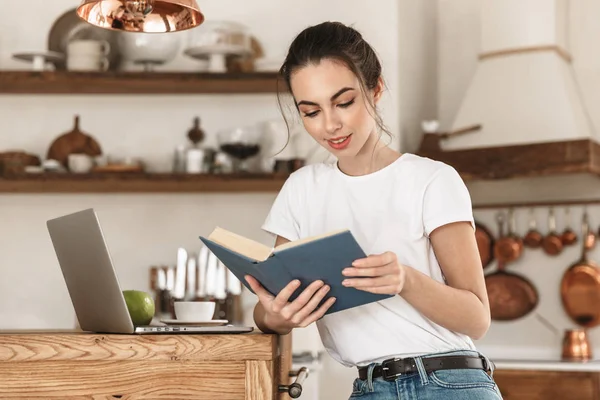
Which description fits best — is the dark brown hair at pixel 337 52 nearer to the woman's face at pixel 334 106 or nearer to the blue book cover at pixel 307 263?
the woman's face at pixel 334 106

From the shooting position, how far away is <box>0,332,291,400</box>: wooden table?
150cm

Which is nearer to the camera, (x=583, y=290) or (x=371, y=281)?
(x=371, y=281)

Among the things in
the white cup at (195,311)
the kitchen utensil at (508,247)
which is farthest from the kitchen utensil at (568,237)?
the white cup at (195,311)

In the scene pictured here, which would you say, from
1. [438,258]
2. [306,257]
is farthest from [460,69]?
[306,257]

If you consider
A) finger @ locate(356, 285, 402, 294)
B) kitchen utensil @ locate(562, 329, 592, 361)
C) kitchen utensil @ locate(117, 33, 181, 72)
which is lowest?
kitchen utensil @ locate(562, 329, 592, 361)

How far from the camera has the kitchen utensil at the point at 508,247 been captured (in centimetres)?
419

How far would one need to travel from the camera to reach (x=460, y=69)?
451 centimetres

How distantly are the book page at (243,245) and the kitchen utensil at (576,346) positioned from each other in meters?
2.87

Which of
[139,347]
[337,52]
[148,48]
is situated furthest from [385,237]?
[148,48]

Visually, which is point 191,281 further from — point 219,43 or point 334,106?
point 334,106

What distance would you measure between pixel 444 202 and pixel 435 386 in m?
0.33

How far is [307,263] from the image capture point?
137 centimetres

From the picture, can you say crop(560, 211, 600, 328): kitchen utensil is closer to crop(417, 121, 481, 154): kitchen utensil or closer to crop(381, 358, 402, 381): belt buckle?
crop(417, 121, 481, 154): kitchen utensil

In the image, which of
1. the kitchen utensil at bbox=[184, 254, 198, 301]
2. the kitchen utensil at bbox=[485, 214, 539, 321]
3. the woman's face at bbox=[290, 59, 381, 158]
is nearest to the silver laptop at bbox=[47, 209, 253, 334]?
the woman's face at bbox=[290, 59, 381, 158]
